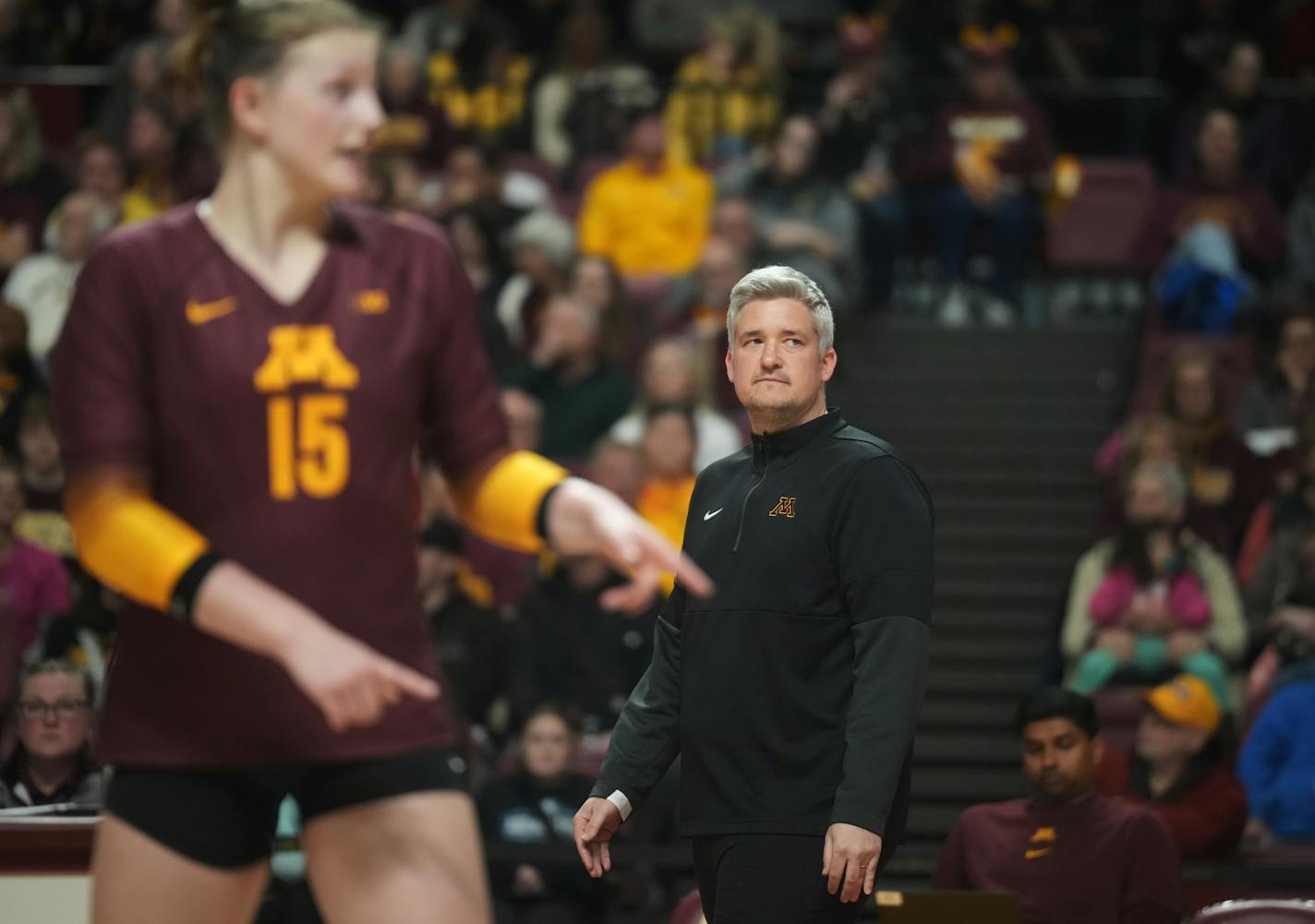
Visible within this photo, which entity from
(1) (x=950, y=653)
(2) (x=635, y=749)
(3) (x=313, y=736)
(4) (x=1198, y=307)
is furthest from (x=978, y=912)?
(4) (x=1198, y=307)

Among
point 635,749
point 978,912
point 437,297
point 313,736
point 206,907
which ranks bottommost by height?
point 978,912

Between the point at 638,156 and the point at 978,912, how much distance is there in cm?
684

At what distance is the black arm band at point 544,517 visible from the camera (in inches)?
106

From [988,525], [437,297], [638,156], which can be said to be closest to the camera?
[437,297]

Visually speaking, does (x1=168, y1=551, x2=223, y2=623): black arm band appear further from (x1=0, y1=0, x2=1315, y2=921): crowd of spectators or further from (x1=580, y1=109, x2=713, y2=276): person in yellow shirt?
(x1=580, y1=109, x2=713, y2=276): person in yellow shirt

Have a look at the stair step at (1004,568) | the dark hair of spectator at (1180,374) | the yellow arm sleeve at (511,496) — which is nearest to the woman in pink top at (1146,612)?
the dark hair of spectator at (1180,374)

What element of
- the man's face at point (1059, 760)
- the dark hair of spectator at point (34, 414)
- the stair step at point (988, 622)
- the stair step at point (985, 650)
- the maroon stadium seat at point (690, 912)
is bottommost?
the stair step at point (985, 650)

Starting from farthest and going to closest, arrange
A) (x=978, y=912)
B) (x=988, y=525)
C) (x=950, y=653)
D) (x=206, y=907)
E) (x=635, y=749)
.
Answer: (x=988, y=525) → (x=950, y=653) → (x=978, y=912) → (x=635, y=749) → (x=206, y=907)

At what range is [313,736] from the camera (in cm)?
261

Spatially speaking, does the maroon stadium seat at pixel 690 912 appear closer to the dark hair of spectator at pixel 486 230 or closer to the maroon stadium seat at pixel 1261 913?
the maroon stadium seat at pixel 1261 913

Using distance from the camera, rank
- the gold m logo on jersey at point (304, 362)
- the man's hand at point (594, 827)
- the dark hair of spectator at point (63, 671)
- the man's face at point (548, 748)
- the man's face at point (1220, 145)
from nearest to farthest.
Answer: the gold m logo on jersey at point (304, 362), the man's hand at point (594, 827), the dark hair of spectator at point (63, 671), the man's face at point (548, 748), the man's face at point (1220, 145)

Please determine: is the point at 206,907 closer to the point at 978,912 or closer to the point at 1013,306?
the point at 978,912

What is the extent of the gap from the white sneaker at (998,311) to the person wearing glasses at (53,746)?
6.10m

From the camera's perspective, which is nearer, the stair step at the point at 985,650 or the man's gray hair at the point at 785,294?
the man's gray hair at the point at 785,294
